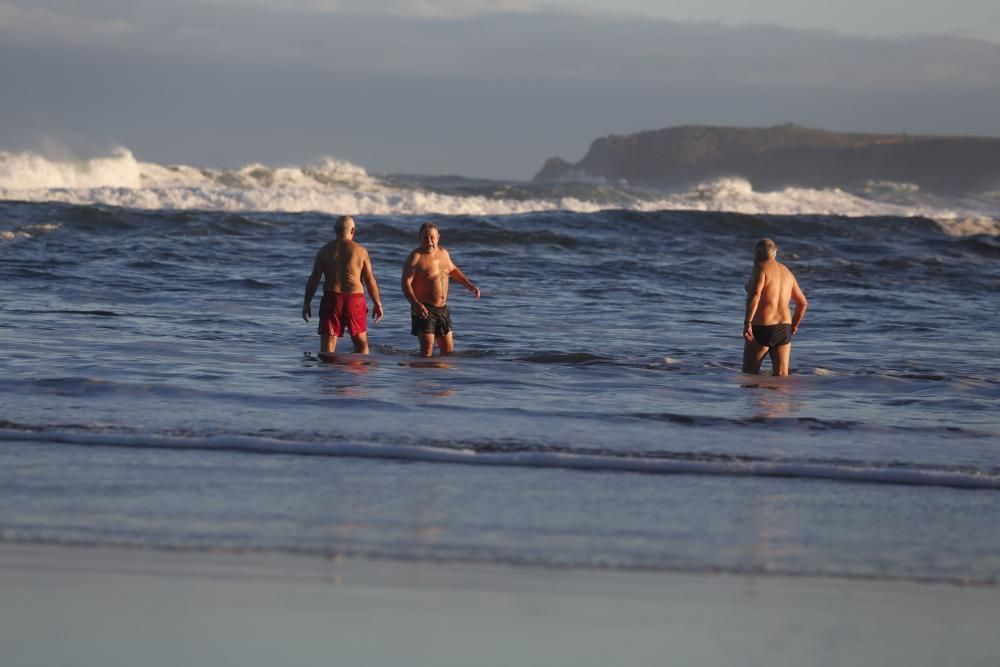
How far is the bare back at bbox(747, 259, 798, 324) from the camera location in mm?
11586

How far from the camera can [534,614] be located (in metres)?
4.23

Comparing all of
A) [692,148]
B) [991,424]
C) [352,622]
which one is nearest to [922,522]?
[352,622]

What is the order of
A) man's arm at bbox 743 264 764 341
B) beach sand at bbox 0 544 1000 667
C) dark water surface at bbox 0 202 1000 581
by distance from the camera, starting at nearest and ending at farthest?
beach sand at bbox 0 544 1000 667, dark water surface at bbox 0 202 1000 581, man's arm at bbox 743 264 764 341

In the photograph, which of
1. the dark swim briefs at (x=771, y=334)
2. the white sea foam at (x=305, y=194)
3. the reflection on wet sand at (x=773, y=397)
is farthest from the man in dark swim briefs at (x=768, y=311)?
the white sea foam at (x=305, y=194)

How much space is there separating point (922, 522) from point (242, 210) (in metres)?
29.2

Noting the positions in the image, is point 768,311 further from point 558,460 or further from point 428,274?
point 558,460

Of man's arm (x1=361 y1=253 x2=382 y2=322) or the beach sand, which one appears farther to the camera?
man's arm (x1=361 y1=253 x2=382 y2=322)

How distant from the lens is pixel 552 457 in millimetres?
6934

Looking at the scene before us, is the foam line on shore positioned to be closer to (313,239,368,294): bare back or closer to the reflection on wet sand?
the reflection on wet sand

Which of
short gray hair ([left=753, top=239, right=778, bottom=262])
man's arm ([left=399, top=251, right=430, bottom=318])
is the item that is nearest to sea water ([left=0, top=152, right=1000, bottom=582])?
man's arm ([left=399, top=251, right=430, bottom=318])

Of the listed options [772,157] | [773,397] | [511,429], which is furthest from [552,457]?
[772,157]

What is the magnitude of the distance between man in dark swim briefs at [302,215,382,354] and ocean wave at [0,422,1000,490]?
507cm

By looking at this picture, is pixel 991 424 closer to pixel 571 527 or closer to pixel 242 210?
pixel 571 527

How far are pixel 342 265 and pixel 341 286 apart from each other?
0.21 metres
